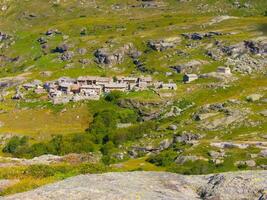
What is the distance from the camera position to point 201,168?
83438mm

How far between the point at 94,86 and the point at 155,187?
459 ft

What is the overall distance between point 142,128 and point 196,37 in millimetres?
85192

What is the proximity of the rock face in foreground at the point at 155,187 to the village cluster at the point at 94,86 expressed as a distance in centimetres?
12667

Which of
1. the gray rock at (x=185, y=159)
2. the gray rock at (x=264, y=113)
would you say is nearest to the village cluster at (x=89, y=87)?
the gray rock at (x=264, y=113)

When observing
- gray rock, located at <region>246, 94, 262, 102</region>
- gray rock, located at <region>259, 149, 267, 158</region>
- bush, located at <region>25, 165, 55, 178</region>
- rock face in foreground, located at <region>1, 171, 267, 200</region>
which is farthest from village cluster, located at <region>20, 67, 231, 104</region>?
rock face in foreground, located at <region>1, 171, 267, 200</region>

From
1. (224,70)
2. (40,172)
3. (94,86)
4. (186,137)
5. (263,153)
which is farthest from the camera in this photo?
(94,86)

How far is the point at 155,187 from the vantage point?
19641mm

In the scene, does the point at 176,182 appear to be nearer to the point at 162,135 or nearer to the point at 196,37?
the point at 162,135

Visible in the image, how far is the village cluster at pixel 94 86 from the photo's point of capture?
14988 centimetres

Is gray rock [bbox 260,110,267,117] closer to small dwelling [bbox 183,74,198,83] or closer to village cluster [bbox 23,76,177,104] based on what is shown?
village cluster [bbox 23,76,177,104]

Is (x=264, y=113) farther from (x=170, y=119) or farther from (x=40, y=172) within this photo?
(x=40, y=172)

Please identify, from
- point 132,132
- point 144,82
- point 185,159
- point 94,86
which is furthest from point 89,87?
point 185,159

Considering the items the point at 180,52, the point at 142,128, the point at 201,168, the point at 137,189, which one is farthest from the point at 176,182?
the point at 180,52

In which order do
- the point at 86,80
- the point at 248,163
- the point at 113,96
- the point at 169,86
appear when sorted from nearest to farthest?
the point at 248,163, the point at 113,96, the point at 169,86, the point at 86,80
